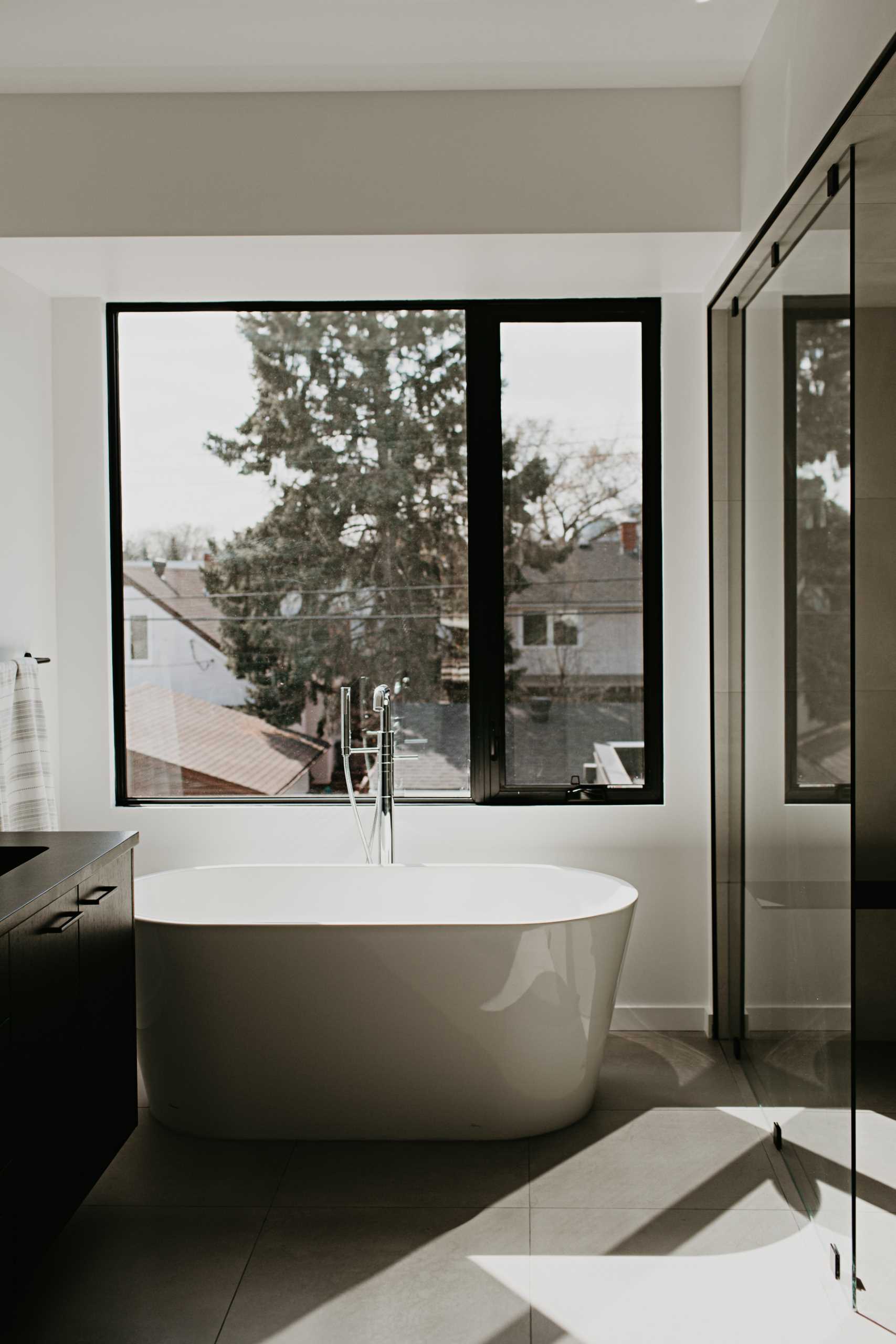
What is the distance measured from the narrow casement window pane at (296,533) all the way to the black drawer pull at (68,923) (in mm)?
1545

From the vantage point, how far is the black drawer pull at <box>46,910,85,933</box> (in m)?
2.02

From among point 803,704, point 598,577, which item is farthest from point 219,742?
point 803,704

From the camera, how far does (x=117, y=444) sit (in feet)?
12.1

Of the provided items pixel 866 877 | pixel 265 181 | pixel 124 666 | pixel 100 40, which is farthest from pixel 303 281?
pixel 866 877

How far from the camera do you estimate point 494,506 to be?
12.0 feet

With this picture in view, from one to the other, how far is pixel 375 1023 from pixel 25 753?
4.50ft

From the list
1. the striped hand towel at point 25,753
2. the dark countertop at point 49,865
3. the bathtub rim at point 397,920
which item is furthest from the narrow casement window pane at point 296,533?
the dark countertop at point 49,865

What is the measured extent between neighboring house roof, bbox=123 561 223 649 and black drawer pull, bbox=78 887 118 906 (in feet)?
4.74

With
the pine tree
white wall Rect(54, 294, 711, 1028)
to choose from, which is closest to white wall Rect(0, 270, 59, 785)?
white wall Rect(54, 294, 711, 1028)

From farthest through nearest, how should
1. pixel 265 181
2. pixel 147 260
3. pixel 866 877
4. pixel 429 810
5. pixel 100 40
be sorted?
1. pixel 429 810
2. pixel 147 260
3. pixel 265 181
4. pixel 100 40
5. pixel 866 877

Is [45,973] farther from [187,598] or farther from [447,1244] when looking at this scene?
[187,598]

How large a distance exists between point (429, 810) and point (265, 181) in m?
2.04

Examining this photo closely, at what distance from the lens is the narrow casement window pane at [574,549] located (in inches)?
143

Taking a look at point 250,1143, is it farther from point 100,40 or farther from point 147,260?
point 100,40
